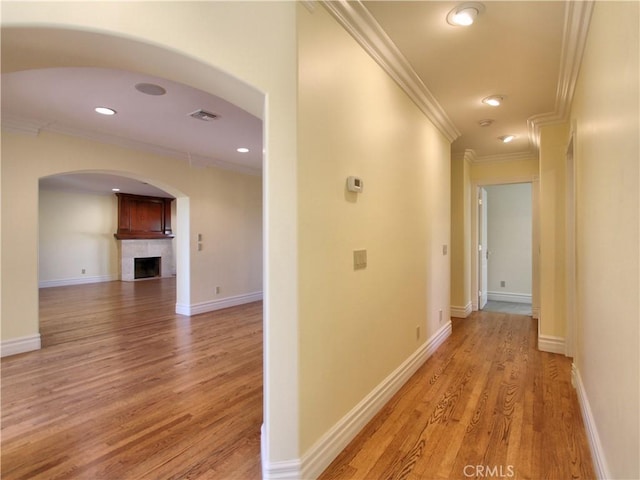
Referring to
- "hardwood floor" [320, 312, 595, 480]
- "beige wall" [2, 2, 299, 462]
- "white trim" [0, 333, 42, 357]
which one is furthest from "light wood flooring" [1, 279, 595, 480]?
"beige wall" [2, 2, 299, 462]

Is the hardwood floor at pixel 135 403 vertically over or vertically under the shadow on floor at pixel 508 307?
over

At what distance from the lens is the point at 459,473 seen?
5.81 ft

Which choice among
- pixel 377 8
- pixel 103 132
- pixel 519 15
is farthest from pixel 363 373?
pixel 103 132

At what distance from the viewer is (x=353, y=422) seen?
211cm

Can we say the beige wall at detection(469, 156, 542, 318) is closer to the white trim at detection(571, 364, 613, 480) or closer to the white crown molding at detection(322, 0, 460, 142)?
the white crown molding at detection(322, 0, 460, 142)

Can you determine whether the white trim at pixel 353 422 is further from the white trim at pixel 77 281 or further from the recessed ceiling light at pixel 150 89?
the white trim at pixel 77 281

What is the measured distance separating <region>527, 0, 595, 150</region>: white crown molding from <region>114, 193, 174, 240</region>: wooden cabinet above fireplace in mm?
9820

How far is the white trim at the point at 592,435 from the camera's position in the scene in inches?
63.7

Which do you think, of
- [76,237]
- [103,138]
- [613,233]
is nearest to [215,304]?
[103,138]

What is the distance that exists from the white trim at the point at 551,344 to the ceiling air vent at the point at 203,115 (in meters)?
4.40

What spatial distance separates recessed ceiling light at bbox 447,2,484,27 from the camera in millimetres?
1962

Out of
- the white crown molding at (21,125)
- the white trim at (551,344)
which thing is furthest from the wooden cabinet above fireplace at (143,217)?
the white trim at (551,344)

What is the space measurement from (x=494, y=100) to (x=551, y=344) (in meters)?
2.73

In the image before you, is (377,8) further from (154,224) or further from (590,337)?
(154,224)
